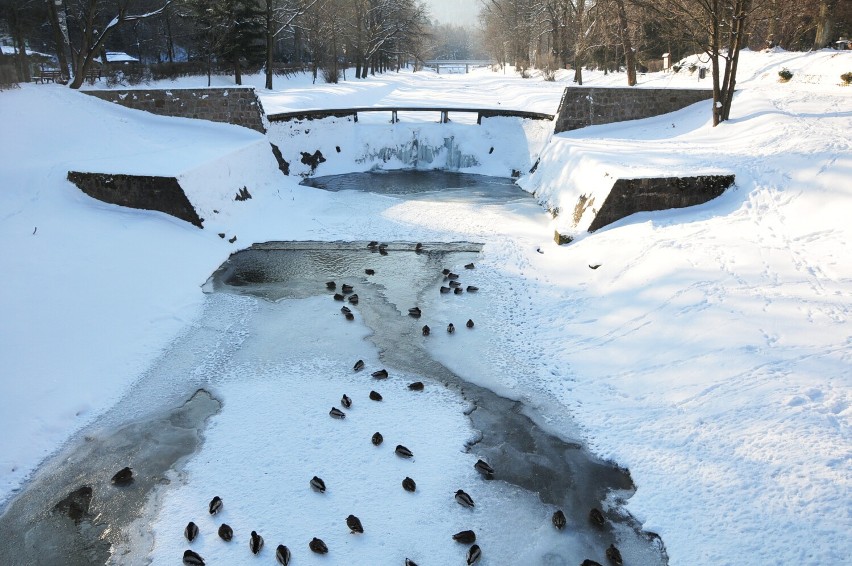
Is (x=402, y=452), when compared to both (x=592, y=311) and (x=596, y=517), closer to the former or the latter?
(x=596, y=517)

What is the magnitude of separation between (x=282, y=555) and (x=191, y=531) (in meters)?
0.82

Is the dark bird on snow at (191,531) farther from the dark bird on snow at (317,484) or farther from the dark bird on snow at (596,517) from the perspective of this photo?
the dark bird on snow at (596,517)

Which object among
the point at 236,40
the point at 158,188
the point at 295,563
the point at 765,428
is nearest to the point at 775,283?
the point at 765,428

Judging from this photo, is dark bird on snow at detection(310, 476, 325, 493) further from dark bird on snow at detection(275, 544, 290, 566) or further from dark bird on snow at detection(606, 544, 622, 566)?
dark bird on snow at detection(606, 544, 622, 566)

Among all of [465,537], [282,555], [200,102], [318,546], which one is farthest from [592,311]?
[200,102]

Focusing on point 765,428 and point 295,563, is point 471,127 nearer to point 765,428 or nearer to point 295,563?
point 765,428

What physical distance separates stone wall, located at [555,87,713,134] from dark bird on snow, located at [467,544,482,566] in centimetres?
1516

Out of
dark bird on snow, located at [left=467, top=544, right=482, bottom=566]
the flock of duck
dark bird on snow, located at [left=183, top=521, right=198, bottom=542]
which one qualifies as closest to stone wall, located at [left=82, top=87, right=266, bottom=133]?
the flock of duck

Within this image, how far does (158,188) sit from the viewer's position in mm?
11664

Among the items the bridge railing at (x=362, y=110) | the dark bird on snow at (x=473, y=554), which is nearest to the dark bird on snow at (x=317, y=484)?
the dark bird on snow at (x=473, y=554)

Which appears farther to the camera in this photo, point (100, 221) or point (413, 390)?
point (100, 221)

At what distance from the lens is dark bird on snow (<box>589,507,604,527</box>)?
4977 millimetres

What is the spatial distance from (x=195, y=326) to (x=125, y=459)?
3.02 metres

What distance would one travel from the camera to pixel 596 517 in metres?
5.00
